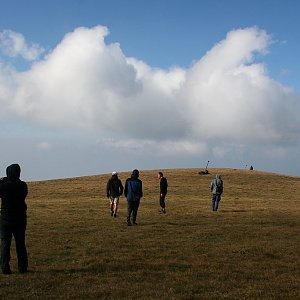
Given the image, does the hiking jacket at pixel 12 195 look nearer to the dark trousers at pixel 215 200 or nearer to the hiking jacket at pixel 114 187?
the hiking jacket at pixel 114 187

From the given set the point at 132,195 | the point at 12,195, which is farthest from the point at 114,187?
the point at 12,195

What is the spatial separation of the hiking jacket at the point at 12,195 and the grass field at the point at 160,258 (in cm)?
157

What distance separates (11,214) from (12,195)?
50 centimetres

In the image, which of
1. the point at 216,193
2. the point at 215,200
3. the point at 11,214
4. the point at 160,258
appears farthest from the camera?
the point at 215,200

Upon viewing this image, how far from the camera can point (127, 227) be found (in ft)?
71.8

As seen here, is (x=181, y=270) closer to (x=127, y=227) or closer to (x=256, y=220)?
(x=127, y=227)

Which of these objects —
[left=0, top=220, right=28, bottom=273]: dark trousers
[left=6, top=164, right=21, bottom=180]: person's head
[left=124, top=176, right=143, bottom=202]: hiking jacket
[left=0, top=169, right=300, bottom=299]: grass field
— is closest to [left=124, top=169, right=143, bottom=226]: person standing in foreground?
[left=124, top=176, right=143, bottom=202]: hiking jacket

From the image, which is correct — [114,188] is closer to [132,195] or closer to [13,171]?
[132,195]

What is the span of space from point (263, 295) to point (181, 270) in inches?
120

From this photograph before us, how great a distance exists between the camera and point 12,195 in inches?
484

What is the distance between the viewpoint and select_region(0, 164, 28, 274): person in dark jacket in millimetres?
12195

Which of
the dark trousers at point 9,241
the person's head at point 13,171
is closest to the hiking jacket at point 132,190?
the dark trousers at point 9,241

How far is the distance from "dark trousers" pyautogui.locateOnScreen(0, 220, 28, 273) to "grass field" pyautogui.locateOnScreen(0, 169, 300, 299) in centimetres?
41

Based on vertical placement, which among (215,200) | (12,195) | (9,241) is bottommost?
(9,241)
